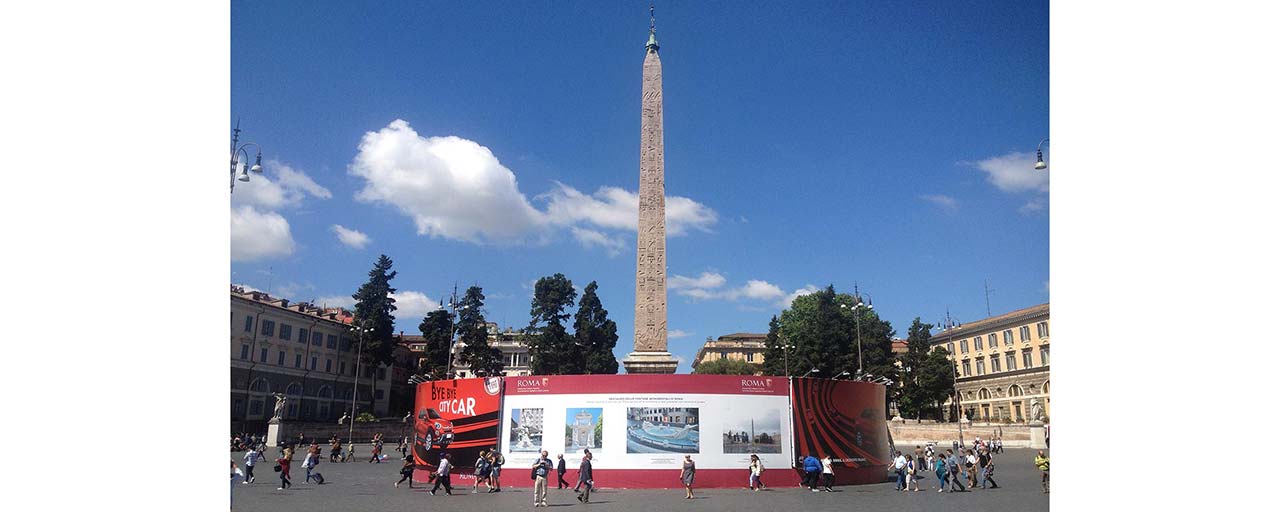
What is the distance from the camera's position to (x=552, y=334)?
2202 inches

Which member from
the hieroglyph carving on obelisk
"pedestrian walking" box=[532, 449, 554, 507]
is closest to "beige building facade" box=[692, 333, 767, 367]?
the hieroglyph carving on obelisk

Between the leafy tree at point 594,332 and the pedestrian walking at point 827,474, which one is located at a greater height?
the leafy tree at point 594,332

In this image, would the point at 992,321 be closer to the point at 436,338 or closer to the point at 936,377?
the point at 936,377

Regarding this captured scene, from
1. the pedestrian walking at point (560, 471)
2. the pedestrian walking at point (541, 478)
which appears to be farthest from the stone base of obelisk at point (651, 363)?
the pedestrian walking at point (541, 478)

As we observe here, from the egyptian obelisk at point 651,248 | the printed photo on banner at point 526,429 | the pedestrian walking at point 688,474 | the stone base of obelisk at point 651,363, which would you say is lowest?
the pedestrian walking at point 688,474

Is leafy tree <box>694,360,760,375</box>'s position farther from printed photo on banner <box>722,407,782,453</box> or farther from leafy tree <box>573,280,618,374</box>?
printed photo on banner <box>722,407,782,453</box>

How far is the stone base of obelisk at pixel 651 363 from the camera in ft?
79.6

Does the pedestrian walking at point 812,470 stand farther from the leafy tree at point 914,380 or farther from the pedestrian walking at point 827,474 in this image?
the leafy tree at point 914,380

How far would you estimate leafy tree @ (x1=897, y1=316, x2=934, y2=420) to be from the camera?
58062mm

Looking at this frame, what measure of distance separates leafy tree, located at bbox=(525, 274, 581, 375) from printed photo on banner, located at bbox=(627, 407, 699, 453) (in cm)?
3442

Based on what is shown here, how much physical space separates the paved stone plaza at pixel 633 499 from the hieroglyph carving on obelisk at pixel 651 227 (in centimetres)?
655

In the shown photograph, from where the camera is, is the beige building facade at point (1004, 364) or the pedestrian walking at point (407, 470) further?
the beige building facade at point (1004, 364)

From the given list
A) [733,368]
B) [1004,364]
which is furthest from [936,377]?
[733,368]
